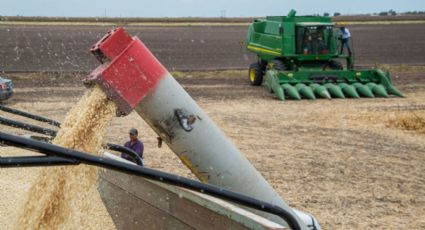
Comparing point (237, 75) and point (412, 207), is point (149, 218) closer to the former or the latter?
point (412, 207)

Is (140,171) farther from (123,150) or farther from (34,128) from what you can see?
(123,150)

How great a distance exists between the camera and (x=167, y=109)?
3.58 metres

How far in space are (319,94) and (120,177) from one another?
1205cm

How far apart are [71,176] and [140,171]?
87 cm

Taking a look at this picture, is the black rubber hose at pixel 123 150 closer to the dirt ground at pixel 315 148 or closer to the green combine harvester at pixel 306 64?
the dirt ground at pixel 315 148

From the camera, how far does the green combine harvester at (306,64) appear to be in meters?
16.3

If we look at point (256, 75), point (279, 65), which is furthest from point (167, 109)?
point (256, 75)

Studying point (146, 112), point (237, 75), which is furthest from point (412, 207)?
point (237, 75)

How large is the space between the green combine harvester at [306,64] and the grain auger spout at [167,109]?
39.9 feet

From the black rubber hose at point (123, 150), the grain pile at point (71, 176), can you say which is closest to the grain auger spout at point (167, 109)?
the grain pile at point (71, 176)

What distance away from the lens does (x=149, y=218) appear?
14.6 feet

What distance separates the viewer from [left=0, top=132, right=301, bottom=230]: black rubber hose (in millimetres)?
2759

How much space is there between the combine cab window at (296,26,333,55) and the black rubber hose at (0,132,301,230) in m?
15.5

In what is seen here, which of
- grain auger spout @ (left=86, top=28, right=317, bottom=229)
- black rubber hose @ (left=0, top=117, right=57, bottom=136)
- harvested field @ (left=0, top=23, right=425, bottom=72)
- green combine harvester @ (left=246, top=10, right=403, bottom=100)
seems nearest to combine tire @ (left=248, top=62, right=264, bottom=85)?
green combine harvester @ (left=246, top=10, right=403, bottom=100)
